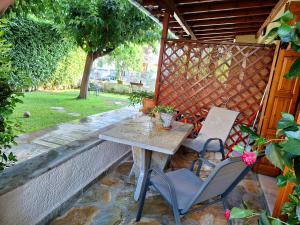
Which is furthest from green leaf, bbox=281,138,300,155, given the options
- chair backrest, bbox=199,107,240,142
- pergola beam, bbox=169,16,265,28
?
pergola beam, bbox=169,16,265,28

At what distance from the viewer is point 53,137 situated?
3061 mm

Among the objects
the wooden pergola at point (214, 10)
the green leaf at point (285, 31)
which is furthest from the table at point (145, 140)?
the wooden pergola at point (214, 10)

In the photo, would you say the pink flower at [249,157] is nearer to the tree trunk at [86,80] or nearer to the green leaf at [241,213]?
the green leaf at [241,213]

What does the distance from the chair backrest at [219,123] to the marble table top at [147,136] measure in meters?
0.57

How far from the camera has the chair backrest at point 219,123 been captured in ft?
9.82

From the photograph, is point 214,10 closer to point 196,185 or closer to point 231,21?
point 231,21

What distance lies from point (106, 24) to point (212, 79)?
12.3 ft

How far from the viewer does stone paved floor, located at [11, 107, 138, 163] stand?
2.50m

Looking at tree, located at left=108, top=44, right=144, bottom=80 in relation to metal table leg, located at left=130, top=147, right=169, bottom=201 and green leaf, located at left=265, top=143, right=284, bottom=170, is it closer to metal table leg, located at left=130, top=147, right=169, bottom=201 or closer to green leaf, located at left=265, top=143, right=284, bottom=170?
metal table leg, located at left=130, top=147, right=169, bottom=201

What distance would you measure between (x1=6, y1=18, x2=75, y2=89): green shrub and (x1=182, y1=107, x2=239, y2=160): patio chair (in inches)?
209

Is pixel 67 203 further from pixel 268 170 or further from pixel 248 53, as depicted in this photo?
pixel 248 53

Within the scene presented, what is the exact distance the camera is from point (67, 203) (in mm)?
1895

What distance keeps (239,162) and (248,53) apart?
280 cm

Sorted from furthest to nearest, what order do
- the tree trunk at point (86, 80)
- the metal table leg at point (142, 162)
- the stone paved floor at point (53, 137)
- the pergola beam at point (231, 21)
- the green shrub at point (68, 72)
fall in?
the green shrub at point (68, 72), the tree trunk at point (86, 80), the pergola beam at point (231, 21), the stone paved floor at point (53, 137), the metal table leg at point (142, 162)
